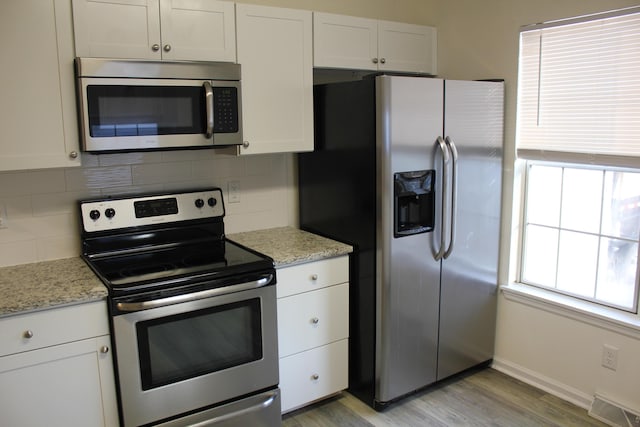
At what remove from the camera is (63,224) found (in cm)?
254

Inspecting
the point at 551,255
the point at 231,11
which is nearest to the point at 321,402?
the point at 551,255

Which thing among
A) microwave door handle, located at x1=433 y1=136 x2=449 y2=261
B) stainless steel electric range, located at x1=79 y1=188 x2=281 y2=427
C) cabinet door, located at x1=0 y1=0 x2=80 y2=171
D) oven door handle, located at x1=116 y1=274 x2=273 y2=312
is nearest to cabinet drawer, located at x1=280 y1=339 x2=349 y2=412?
stainless steel electric range, located at x1=79 y1=188 x2=281 y2=427

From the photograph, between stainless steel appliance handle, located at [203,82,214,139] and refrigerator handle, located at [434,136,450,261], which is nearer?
stainless steel appliance handle, located at [203,82,214,139]

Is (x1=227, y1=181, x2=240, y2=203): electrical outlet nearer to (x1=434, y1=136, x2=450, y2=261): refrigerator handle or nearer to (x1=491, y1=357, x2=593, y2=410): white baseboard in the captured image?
(x1=434, y1=136, x2=450, y2=261): refrigerator handle

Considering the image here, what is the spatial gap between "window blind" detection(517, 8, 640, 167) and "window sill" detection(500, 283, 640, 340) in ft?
2.46

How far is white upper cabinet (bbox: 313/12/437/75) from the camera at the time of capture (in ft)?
9.32

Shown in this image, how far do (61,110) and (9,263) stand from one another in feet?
2.53

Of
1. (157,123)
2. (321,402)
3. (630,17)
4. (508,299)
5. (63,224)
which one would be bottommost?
(321,402)

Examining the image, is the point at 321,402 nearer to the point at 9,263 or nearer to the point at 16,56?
the point at 9,263

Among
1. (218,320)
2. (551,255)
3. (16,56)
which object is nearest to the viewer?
(16,56)

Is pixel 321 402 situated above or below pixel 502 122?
below

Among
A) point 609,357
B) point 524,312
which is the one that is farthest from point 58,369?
point 609,357

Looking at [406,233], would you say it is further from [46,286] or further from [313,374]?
[46,286]

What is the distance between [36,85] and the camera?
2145 millimetres
